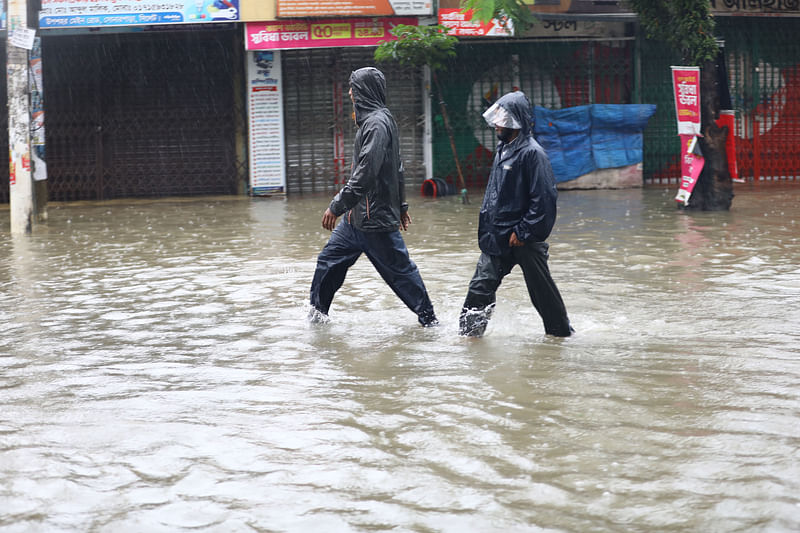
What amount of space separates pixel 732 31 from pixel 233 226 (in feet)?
34.3

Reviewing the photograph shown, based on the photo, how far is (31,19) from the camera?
13.2 m

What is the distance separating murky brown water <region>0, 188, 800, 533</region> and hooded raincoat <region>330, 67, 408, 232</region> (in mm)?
780

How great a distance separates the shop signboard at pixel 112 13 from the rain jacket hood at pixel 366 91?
33.8ft

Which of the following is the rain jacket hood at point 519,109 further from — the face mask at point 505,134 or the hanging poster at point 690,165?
the hanging poster at point 690,165

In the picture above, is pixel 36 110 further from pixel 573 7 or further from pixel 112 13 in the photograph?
pixel 573 7

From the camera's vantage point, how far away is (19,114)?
12.5 m

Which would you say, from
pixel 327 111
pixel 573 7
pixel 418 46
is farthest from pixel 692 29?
pixel 327 111

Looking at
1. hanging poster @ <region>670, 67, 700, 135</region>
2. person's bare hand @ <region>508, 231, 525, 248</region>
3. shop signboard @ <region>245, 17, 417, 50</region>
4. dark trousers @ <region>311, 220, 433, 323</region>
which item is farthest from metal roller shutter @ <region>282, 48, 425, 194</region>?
person's bare hand @ <region>508, 231, 525, 248</region>

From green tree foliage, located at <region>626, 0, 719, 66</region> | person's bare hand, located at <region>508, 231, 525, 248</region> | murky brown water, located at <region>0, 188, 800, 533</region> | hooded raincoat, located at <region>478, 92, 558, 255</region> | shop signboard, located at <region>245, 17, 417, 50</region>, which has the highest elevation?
shop signboard, located at <region>245, 17, 417, 50</region>

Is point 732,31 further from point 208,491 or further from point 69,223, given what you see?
point 208,491

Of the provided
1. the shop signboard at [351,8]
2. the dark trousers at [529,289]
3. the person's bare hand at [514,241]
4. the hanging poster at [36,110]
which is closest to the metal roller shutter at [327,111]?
the shop signboard at [351,8]

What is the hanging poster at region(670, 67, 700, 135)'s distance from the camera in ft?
41.8

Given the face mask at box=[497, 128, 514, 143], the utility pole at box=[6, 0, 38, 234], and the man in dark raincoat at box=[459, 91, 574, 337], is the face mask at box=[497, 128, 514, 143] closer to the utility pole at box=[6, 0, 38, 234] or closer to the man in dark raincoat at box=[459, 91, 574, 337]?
the man in dark raincoat at box=[459, 91, 574, 337]

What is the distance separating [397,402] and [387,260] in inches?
72.0
